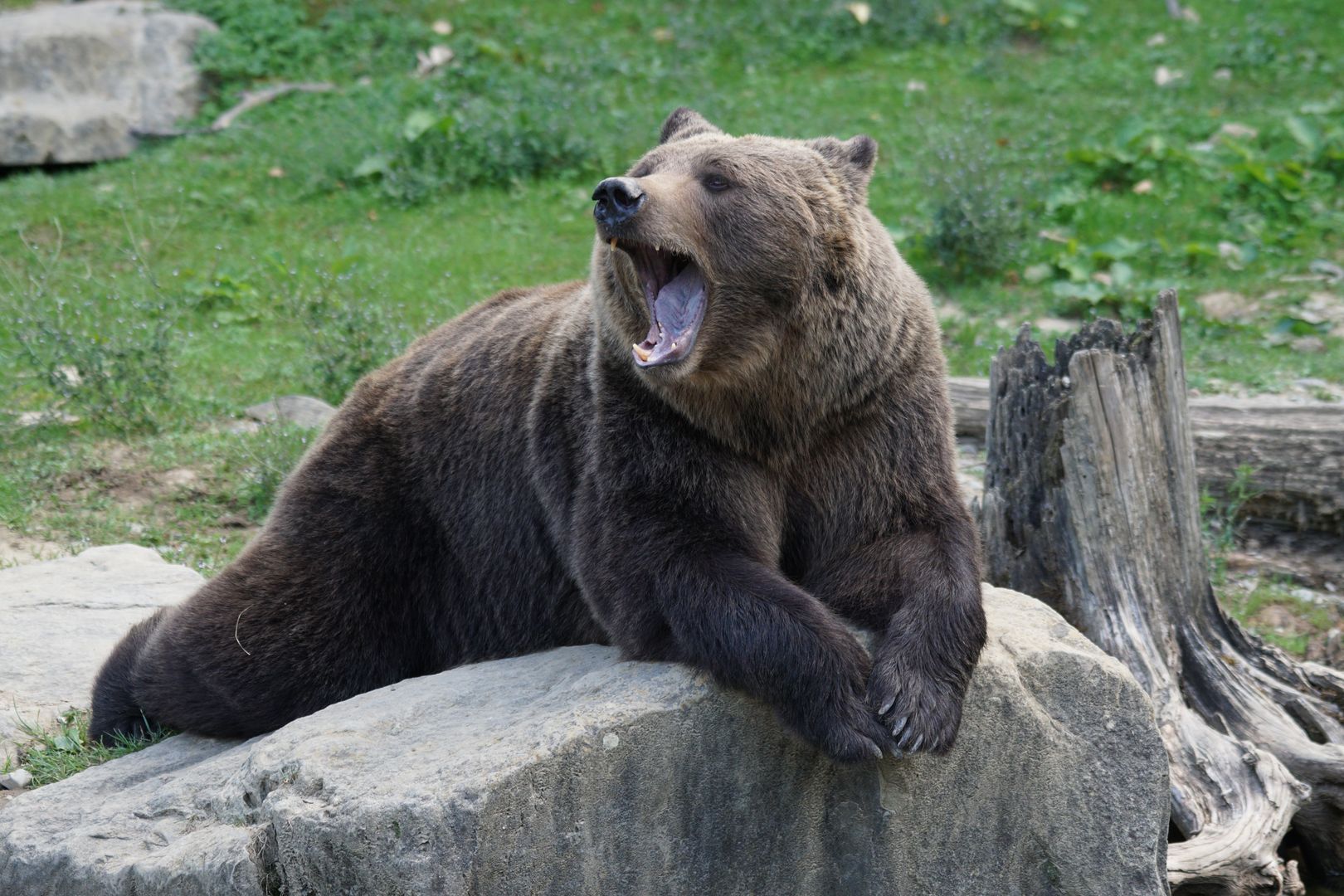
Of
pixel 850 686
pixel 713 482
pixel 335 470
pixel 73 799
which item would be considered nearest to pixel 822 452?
pixel 713 482

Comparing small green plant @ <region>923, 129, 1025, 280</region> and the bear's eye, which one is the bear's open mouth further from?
small green plant @ <region>923, 129, 1025, 280</region>

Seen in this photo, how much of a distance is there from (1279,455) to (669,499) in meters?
4.20

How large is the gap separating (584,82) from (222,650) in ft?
31.8

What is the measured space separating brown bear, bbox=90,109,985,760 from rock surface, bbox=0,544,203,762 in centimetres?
41

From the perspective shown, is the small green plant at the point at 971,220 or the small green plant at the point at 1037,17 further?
the small green plant at the point at 1037,17

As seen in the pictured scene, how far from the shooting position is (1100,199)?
452 inches

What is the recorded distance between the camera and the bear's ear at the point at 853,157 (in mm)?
4715

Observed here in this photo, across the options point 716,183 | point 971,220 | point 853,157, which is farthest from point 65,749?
point 971,220

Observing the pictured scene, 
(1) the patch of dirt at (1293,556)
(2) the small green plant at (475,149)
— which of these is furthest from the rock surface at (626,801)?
(2) the small green plant at (475,149)

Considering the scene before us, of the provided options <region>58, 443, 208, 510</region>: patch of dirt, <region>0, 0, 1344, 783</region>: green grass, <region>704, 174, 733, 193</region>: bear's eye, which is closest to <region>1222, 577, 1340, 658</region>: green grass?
<region>0, 0, 1344, 783</region>: green grass

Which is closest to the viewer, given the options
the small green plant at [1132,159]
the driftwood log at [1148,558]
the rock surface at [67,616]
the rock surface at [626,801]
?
the rock surface at [626,801]

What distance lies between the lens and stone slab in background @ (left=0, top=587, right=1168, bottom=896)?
3.74m

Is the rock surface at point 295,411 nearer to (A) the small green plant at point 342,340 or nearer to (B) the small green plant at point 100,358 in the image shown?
(A) the small green plant at point 342,340

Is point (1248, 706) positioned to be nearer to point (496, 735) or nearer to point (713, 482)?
point (713, 482)
